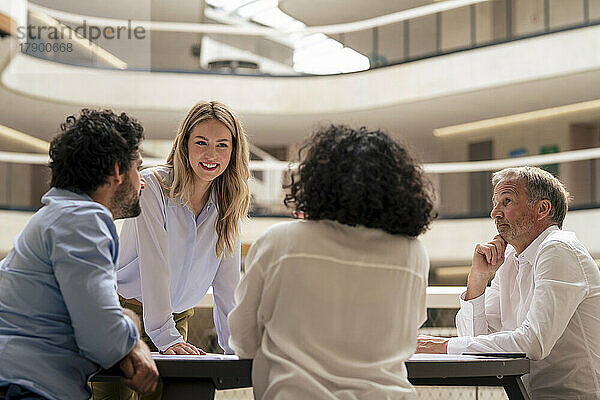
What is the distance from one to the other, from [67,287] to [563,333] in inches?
60.4

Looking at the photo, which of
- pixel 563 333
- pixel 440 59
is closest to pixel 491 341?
pixel 563 333

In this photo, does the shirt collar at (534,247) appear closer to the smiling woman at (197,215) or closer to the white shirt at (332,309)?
the white shirt at (332,309)

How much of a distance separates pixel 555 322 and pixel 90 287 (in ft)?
4.38

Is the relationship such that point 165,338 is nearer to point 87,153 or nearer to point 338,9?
point 87,153

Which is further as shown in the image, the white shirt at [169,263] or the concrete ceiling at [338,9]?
the concrete ceiling at [338,9]

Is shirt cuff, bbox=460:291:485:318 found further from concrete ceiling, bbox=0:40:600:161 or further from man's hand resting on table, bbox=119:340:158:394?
concrete ceiling, bbox=0:40:600:161

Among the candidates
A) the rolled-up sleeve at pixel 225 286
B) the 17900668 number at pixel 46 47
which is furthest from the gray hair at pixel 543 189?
the 17900668 number at pixel 46 47

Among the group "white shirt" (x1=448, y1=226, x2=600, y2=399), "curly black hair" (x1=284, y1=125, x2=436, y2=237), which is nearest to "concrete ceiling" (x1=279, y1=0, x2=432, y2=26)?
"white shirt" (x1=448, y1=226, x2=600, y2=399)

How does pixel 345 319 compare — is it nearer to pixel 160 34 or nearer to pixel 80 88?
pixel 80 88

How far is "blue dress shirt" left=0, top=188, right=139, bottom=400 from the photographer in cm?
163

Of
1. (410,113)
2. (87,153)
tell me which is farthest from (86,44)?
(87,153)

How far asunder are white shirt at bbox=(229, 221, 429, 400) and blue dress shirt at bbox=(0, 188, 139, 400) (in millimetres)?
309

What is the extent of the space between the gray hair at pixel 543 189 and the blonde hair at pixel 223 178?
0.92 metres

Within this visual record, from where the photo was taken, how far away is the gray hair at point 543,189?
2.52 metres
